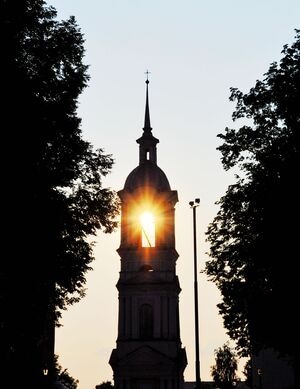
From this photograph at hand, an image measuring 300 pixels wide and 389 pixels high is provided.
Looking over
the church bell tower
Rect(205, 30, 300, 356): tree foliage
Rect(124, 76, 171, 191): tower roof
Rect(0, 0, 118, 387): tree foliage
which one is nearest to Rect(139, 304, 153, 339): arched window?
the church bell tower

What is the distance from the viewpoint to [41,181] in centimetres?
2347

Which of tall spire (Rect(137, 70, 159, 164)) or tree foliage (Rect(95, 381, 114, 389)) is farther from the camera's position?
tree foliage (Rect(95, 381, 114, 389))

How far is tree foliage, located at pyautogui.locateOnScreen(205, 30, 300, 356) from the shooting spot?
2858cm

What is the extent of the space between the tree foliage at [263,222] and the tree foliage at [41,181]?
629 cm

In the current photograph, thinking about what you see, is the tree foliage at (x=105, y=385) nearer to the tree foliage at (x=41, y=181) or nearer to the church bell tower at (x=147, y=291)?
the church bell tower at (x=147, y=291)

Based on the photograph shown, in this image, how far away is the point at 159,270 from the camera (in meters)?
76.2

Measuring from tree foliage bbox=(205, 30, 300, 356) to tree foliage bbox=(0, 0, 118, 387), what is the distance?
20.6 feet

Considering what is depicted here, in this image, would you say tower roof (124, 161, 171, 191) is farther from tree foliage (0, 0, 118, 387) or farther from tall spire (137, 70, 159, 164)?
tree foliage (0, 0, 118, 387)

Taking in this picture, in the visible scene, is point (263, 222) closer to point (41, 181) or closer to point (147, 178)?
point (41, 181)

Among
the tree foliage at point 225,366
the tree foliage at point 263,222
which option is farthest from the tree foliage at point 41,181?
the tree foliage at point 225,366

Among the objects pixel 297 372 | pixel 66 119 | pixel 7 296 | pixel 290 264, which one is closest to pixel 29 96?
pixel 66 119

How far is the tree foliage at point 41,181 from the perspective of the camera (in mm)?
22672

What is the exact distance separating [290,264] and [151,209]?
48.4 meters

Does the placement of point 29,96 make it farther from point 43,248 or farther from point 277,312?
point 277,312
